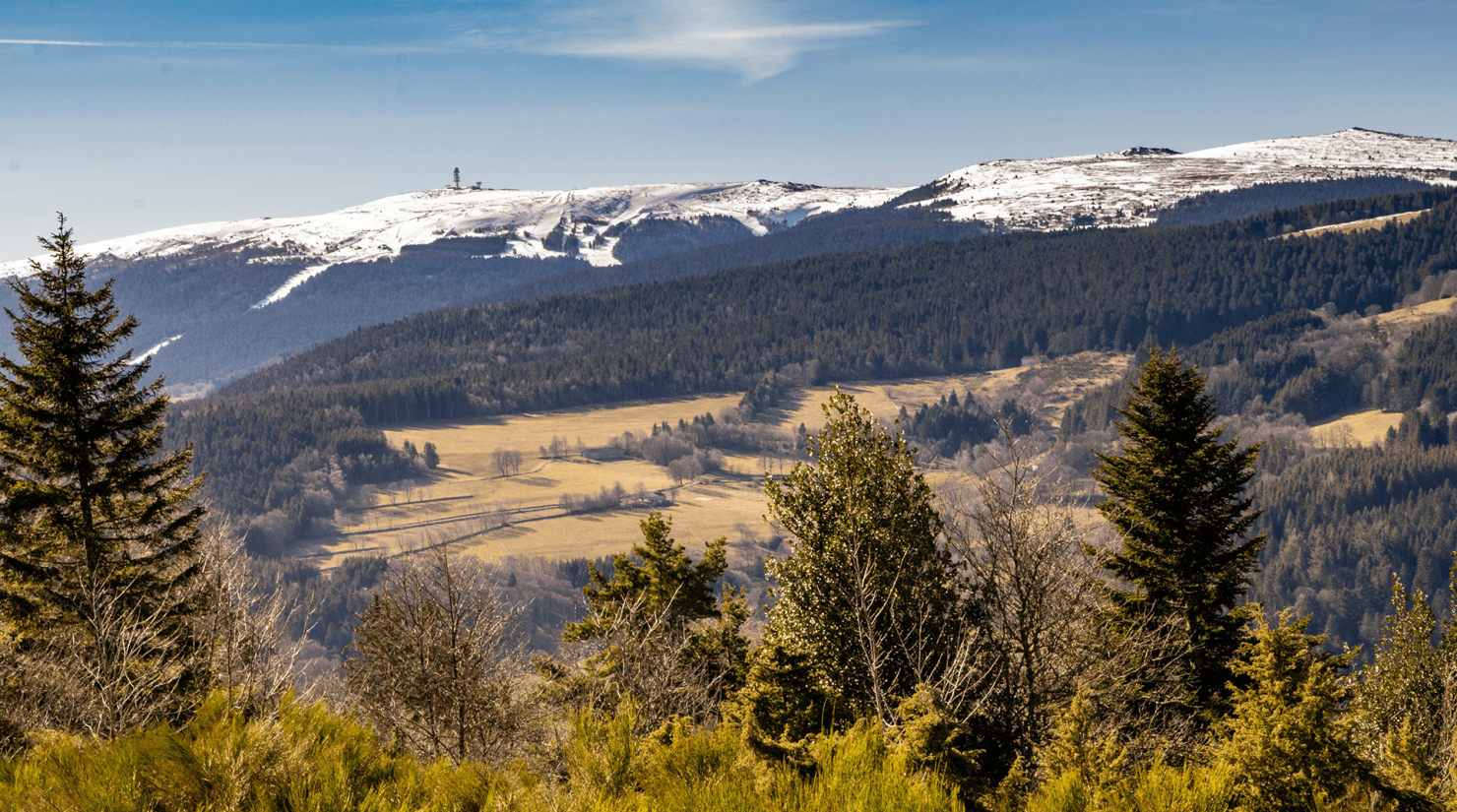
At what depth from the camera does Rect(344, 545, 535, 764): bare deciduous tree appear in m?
26.4

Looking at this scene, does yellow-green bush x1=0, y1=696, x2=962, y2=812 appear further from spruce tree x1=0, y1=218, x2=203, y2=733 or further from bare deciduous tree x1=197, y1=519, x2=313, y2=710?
spruce tree x1=0, y1=218, x2=203, y2=733

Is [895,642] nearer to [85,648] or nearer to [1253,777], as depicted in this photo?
[1253,777]

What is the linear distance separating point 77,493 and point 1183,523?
31.7m

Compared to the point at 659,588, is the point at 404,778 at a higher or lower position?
higher

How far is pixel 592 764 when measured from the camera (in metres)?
7.74

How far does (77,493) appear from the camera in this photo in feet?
84.6

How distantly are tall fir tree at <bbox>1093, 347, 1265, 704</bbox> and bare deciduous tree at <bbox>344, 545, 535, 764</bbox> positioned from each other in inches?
739

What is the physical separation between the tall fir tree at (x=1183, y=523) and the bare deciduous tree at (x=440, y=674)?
18.8 meters

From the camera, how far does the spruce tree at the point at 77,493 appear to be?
80.6 ft

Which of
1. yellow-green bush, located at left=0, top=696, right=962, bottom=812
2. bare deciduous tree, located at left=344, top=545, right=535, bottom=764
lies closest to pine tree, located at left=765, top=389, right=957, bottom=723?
bare deciduous tree, located at left=344, top=545, right=535, bottom=764

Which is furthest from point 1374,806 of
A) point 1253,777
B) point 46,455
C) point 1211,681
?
point 46,455

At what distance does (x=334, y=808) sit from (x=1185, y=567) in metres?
28.1

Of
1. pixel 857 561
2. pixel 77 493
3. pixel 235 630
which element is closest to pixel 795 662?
pixel 857 561

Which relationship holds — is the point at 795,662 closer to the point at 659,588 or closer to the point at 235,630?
the point at 235,630
